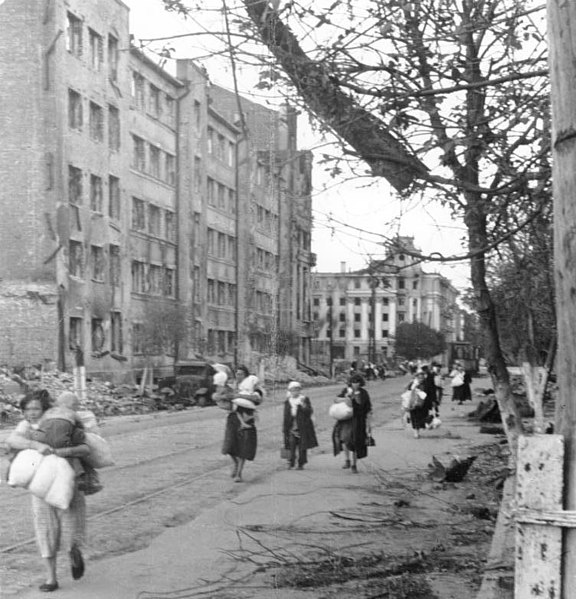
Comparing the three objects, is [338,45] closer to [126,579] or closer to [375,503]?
[126,579]

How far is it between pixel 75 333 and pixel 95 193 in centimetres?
533

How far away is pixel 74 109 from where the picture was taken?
117 feet

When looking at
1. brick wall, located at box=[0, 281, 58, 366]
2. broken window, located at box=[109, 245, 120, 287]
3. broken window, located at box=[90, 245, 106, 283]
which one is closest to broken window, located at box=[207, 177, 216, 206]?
broken window, located at box=[109, 245, 120, 287]

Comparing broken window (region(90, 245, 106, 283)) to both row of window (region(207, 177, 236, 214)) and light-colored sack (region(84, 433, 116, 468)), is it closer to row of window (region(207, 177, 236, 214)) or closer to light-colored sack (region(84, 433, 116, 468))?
row of window (region(207, 177, 236, 214))

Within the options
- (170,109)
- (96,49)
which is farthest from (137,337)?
(96,49)

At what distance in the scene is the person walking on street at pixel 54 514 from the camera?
7.87 metres

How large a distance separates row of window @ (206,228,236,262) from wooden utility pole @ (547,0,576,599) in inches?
1641

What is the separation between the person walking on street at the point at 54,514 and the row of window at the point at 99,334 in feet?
85.1

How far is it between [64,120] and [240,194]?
13.3m

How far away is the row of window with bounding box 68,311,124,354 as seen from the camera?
3444 centimetres

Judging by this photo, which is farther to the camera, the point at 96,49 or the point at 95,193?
the point at 95,193

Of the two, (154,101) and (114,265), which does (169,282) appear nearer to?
(114,265)

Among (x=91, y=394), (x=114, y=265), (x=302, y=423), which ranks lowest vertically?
(x=91, y=394)

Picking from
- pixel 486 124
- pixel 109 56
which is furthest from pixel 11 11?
pixel 486 124
